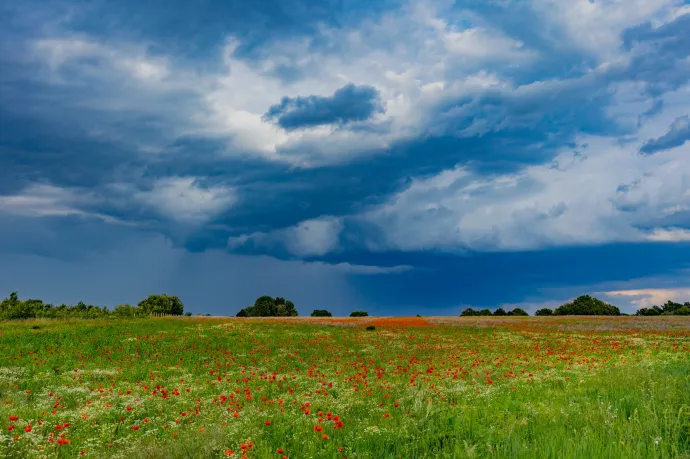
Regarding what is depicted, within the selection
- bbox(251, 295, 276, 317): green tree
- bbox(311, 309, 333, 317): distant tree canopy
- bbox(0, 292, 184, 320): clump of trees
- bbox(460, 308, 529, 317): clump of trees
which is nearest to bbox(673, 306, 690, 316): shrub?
bbox(460, 308, 529, 317): clump of trees

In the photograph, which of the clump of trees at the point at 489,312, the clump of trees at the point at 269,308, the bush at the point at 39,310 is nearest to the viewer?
the bush at the point at 39,310

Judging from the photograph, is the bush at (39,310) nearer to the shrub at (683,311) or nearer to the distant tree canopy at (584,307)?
the distant tree canopy at (584,307)

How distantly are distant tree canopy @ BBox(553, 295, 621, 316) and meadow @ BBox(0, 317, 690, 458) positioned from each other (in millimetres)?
76743

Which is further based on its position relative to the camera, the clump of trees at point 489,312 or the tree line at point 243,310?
the clump of trees at point 489,312

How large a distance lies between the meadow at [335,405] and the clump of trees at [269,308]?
80215 millimetres

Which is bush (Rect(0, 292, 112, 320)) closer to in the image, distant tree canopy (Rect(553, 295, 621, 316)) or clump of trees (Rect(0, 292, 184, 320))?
clump of trees (Rect(0, 292, 184, 320))

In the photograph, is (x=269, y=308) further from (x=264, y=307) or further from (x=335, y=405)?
(x=335, y=405)

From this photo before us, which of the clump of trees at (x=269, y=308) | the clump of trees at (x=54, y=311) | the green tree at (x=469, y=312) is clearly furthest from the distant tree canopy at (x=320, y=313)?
the clump of trees at (x=54, y=311)

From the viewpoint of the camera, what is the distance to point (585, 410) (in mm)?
9164

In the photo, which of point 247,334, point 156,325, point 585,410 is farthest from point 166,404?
point 156,325

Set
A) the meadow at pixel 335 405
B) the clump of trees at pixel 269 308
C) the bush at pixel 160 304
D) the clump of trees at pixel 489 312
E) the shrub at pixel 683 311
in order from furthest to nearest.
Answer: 1. the clump of trees at pixel 269 308
2. the clump of trees at pixel 489 312
3. the shrub at pixel 683 311
4. the bush at pixel 160 304
5. the meadow at pixel 335 405

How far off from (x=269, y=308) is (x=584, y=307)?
237 ft

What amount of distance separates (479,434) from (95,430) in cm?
983

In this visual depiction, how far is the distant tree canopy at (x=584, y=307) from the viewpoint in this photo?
9761 cm
